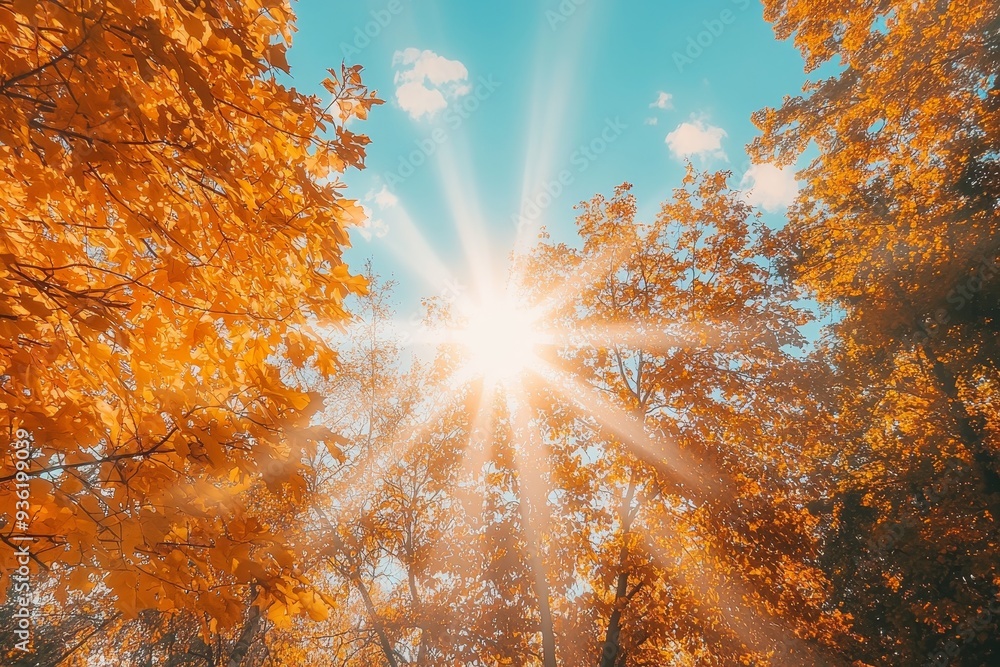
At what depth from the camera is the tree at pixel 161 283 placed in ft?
4.47

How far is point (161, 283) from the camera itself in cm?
167

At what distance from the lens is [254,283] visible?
2.17 metres

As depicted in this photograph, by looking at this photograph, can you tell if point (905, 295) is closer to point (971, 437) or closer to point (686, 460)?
point (971, 437)

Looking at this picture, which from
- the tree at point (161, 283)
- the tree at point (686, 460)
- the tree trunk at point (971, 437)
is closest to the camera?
the tree at point (161, 283)

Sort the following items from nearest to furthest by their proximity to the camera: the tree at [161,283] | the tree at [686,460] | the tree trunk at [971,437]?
the tree at [161,283], the tree at [686,460], the tree trunk at [971,437]

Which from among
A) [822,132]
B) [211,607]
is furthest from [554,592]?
[822,132]

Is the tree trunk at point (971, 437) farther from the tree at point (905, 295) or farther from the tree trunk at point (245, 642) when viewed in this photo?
the tree trunk at point (245, 642)

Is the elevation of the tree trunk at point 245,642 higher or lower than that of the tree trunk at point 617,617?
higher

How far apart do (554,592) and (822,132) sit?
32.0ft

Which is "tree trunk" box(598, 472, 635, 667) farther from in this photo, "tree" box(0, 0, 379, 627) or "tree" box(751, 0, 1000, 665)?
"tree" box(0, 0, 379, 627)

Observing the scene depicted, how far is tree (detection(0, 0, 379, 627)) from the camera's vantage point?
1.36 m

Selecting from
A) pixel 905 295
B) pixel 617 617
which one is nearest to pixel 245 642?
pixel 617 617

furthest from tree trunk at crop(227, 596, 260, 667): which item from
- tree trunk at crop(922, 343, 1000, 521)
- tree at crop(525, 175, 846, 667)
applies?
tree trunk at crop(922, 343, 1000, 521)

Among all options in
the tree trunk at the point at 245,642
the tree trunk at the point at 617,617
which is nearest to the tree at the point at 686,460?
the tree trunk at the point at 617,617
